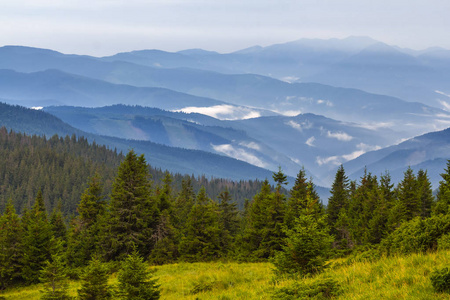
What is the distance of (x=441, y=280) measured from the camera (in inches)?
448

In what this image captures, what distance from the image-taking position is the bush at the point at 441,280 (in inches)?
448

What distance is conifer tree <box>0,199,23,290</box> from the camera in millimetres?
46094

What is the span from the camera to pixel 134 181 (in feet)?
152

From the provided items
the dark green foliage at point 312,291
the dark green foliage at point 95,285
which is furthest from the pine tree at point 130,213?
the dark green foliage at point 312,291

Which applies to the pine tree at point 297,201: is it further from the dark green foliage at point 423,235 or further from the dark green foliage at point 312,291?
the dark green foliage at point 312,291

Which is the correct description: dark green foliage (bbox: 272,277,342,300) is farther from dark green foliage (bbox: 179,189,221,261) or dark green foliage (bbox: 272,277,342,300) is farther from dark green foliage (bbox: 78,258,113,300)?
dark green foliage (bbox: 179,189,221,261)

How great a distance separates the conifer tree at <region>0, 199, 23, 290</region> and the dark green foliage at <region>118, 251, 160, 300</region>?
104ft

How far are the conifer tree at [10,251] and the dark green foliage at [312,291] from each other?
4020 cm

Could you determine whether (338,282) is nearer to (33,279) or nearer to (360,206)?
(33,279)

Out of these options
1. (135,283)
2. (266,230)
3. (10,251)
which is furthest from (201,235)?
(135,283)

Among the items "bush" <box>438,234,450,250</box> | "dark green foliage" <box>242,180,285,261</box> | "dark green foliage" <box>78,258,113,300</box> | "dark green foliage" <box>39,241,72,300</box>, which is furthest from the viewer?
"dark green foliage" <box>242,180,285,261</box>

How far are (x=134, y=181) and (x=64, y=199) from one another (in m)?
146

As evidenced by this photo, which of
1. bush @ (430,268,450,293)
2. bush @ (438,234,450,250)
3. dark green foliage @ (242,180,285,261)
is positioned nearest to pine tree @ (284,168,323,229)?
dark green foliage @ (242,180,285,261)

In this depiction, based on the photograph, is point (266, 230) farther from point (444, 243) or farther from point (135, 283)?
point (444, 243)
